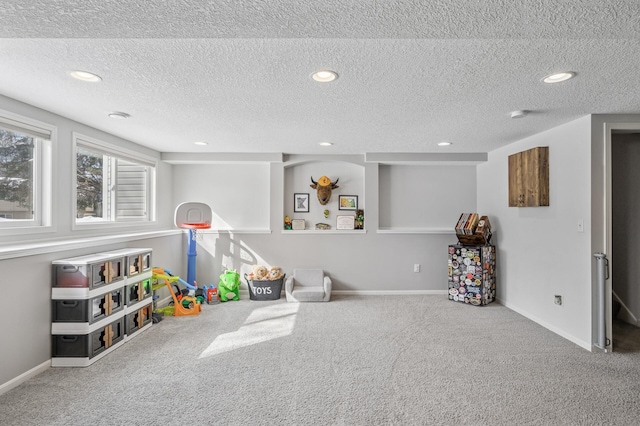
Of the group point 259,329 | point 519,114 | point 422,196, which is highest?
point 519,114

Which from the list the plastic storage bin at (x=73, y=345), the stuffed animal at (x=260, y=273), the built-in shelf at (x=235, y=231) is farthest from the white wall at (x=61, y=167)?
the stuffed animal at (x=260, y=273)

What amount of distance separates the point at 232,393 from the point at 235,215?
3.54 m

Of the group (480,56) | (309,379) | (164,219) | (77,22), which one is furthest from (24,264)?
(480,56)

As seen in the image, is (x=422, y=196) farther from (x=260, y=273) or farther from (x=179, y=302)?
(x=179, y=302)

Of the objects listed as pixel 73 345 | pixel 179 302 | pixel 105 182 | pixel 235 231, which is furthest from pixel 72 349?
pixel 235 231

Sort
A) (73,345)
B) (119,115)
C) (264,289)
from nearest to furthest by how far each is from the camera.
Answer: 1. (73,345)
2. (119,115)
3. (264,289)

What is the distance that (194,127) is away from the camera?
370 centimetres

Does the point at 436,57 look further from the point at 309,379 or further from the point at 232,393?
the point at 232,393

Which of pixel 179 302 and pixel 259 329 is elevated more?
pixel 179 302

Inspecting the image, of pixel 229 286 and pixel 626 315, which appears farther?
pixel 229 286

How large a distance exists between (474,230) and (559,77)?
296cm

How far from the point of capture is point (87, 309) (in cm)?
284

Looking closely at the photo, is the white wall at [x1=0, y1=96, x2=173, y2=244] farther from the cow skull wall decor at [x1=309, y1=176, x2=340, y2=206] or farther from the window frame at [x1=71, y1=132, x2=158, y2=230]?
the cow skull wall decor at [x1=309, y1=176, x2=340, y2=206]

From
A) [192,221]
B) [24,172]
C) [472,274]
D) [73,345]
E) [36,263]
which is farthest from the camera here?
[192,221]
